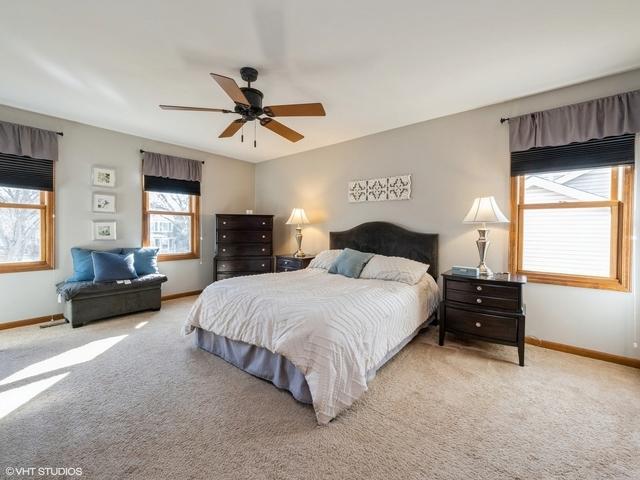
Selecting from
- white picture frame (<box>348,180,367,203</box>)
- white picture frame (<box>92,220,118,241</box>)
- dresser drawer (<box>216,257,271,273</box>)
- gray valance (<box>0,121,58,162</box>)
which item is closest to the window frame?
white picture frame (<box>348,180,367,203</box>)

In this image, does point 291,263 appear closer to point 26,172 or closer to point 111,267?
point 111,267

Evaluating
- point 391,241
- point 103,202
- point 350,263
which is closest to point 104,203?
point 103,202

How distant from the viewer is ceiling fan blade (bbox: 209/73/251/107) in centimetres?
200

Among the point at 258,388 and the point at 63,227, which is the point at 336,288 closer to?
the point at 258,388

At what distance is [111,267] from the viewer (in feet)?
12.3

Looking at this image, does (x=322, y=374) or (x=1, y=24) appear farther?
(x=1, y=24)

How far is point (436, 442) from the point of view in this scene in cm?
167

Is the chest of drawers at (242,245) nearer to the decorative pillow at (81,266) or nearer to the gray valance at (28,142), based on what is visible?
the decorative pillow at (81,266)

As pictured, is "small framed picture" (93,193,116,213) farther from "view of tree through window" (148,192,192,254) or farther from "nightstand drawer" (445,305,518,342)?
"nightstand drawer" (445,305,518,342)

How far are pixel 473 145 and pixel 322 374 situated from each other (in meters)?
3.08

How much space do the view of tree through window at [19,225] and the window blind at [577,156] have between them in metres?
5.78

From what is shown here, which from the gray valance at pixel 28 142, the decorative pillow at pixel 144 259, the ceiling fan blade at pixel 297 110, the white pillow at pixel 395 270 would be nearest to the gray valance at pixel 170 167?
the gray valance at pixel 28 142

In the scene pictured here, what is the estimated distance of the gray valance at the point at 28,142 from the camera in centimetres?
336

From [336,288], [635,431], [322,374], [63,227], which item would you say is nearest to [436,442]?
[322,374]
